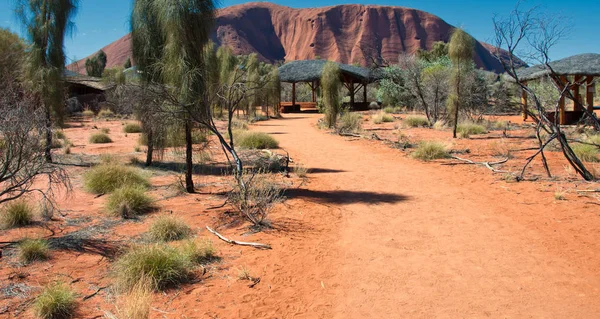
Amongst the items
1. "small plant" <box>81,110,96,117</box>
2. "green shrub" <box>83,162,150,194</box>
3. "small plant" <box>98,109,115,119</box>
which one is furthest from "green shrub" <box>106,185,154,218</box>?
"small plant" <box>81,110,96,117</box>

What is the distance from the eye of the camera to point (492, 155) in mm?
12047

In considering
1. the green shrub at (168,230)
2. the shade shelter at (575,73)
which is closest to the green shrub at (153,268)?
the green shrub at (168,230)

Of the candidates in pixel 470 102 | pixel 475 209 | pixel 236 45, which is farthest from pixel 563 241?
pixel 236 45

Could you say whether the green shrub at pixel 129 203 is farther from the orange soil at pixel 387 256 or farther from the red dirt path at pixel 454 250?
the red dirt path at pixel 454 250

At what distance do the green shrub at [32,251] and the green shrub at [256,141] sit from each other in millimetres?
9041

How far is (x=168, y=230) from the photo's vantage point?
591 centimetres

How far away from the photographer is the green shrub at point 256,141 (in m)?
14.3

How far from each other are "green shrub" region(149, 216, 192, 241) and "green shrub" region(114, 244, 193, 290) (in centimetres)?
99

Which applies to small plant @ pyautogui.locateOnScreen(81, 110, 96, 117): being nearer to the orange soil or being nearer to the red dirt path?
the orange soil

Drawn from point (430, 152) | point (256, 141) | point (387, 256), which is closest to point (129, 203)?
point (387, 256)

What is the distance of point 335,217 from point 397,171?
12.7 feet

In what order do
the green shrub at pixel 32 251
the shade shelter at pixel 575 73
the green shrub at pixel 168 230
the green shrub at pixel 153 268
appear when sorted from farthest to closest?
1. the shade shelter at pixel 575 73
2. the green shrub at pixel 168 230
3. the green shrub at pixel 32 251
4. the green shrub at pixel 153 268

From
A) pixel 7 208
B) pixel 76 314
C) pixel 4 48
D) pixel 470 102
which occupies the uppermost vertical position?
pixel 4 48

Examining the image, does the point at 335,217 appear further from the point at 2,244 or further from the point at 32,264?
the point at 2,244
